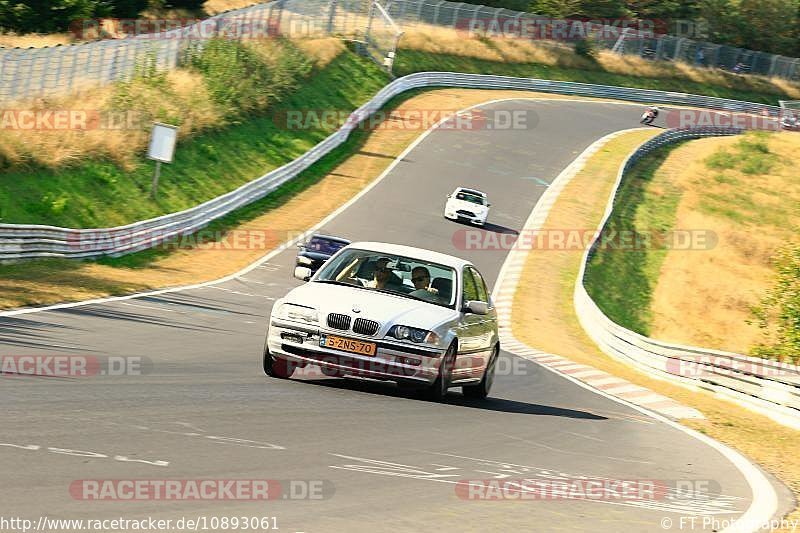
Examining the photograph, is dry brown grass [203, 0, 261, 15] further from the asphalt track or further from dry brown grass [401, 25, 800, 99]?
the asphalt track

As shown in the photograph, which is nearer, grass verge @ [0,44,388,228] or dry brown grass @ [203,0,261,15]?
grass verge @ [0,44,388,228]

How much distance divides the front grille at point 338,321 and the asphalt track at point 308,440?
0.66 meters

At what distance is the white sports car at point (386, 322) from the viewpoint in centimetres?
1122

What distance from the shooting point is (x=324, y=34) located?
62406 millimetres

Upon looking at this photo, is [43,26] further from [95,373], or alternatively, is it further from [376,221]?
[95,373]

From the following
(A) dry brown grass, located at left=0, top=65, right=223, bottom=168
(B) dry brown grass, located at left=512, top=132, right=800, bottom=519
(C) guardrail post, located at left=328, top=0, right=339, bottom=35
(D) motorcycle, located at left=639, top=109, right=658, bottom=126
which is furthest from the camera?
(D) motorcycle, located at left=639, top=109, right=658, bottom=126

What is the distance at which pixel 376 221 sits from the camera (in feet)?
126

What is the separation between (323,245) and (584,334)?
24.1ft

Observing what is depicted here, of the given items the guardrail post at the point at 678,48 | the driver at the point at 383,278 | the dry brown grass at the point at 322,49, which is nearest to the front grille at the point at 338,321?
the driver at the point at 383,278

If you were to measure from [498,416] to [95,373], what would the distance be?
410 centimetres

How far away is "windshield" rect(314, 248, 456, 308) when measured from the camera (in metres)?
12.2

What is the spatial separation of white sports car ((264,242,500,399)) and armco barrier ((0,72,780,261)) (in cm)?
1266

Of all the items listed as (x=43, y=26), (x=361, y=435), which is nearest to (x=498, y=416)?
(x=361, y=435)

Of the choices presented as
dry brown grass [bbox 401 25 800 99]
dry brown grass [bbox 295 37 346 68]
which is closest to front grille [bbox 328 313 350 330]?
dry brown grass [bbox 295 37 346 68]
